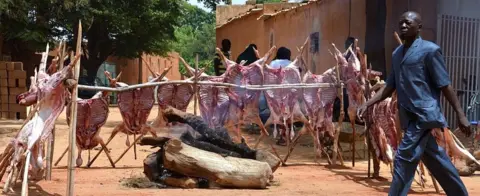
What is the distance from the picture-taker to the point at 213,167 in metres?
7.03

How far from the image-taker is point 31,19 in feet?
70.4

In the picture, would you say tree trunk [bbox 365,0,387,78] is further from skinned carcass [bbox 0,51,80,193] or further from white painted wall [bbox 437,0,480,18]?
skinned carcass [bbox 0,51,80,193]

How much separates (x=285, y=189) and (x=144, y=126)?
97.7 inches

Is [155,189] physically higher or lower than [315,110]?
lower

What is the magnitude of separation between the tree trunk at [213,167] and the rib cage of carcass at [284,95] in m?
1.97

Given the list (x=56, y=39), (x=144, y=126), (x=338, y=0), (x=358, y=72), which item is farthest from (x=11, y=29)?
(x=358, y=72)

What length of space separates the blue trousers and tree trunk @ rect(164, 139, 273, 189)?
215 centimetres

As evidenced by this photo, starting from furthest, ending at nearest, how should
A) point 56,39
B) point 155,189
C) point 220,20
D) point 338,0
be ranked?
point 220,20 < point 56,39 < point 338,0 < point 155,189

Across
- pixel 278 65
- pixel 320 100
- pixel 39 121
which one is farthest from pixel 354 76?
pixel 39 121

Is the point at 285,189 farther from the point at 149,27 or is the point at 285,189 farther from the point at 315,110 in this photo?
the point at 149,27

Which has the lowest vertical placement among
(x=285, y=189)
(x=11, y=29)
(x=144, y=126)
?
(x=285, y=189)

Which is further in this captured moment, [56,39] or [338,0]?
[56,39]

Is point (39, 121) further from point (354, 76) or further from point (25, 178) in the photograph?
point (354, 76)

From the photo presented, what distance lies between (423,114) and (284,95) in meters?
3.97
